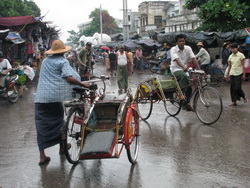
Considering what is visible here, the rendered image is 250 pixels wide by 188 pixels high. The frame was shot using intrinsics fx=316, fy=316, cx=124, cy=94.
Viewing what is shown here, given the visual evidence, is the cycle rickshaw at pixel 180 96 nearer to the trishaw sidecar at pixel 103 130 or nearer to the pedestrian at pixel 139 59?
the trishaw sidecar at pixel 103 130

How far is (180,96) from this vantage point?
22.1 ft

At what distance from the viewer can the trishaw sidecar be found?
3.77m

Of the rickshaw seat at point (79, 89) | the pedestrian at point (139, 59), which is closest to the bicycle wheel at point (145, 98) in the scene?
the rickshaw seat at point (79, 89)

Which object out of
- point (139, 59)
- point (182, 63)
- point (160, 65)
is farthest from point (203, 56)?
point (139, 59)

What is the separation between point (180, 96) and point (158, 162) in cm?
259

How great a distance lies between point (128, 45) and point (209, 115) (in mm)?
20321

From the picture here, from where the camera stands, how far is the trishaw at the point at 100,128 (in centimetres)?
378

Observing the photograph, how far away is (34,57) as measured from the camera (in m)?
17.9

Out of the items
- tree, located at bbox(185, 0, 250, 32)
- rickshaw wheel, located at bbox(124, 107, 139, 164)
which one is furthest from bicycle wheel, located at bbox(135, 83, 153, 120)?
tree, located at bbox(185, 0, 250, 32)

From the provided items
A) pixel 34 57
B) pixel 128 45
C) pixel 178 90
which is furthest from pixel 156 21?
pixel 178 90

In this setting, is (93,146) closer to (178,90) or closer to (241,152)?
(241,152)

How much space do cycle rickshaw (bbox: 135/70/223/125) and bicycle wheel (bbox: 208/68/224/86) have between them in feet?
19.8

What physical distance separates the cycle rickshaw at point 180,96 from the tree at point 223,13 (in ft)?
32.8

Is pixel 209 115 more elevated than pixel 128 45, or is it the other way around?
pixel 128 45
